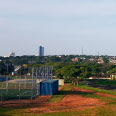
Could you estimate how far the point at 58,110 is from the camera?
20.8 m

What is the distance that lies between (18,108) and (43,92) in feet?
33.6

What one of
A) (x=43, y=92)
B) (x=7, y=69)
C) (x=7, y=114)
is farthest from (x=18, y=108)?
(x=7, y=69)

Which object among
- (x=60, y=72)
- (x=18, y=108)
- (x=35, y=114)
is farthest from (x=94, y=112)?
(x=60, y=72)

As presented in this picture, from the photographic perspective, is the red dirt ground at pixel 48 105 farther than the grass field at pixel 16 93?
No

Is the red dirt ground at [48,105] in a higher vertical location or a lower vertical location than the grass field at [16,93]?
lower

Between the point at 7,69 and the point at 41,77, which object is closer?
the point at 41,77

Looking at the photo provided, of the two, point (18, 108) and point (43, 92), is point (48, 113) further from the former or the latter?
point (43, 92)

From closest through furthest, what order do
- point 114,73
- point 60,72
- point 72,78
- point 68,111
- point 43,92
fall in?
point 68,111 → point 43,92 → point 72,78 → point 60,72 → point 114,73

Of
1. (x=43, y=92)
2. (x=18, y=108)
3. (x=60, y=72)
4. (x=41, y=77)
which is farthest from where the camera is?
(x=60, y=72)

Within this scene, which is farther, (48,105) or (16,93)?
(16,93)

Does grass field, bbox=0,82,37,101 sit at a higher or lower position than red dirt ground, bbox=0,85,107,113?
higher

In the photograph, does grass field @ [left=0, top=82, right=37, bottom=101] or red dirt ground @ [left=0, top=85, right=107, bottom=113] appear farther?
grass field @ [left=0, top=82, right=37, bottom=101]

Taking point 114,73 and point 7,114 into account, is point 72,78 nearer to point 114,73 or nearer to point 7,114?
point 114,73

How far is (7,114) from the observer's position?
63.0 ft
